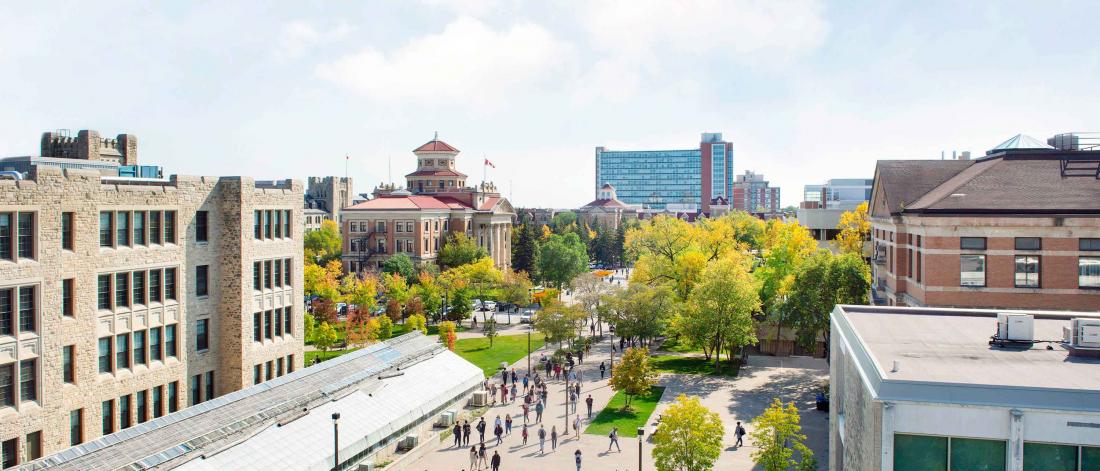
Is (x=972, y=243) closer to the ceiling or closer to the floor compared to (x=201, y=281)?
closer to the ceiling

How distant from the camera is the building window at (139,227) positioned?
94.5 feet

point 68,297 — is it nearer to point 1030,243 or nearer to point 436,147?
point 1030,243

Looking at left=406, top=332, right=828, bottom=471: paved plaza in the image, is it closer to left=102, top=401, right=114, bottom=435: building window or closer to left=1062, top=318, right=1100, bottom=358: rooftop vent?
left=102, top=401, right=114, bottom=435: building window

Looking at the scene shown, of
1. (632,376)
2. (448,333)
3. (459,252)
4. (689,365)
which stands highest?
(459,252)

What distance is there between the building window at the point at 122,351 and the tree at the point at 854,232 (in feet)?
151

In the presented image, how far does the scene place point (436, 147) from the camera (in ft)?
409

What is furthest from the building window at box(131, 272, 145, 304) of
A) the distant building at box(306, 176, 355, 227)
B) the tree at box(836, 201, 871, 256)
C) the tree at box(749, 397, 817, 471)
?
the distant building at box(306, 176, 355, 227)

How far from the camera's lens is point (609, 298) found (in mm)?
53031

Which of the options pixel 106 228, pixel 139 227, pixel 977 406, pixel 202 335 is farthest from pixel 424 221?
pixel 977 406

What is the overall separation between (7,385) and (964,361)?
26.5 meters

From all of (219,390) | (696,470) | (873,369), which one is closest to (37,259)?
(219,390)

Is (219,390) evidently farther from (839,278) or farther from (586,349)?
(839,278)

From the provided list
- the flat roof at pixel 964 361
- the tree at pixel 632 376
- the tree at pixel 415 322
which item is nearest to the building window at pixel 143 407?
the tree at pixel 632 376

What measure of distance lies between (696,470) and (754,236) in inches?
3521
